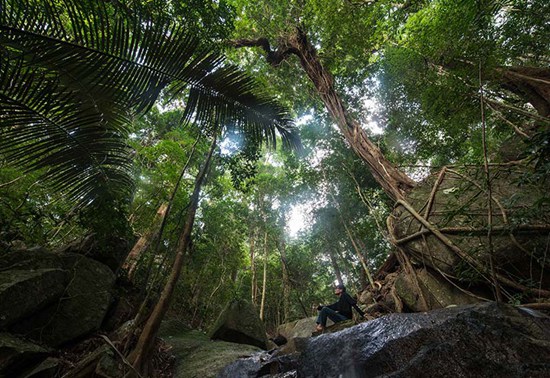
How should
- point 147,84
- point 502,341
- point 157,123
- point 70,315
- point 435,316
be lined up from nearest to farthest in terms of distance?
point 502,341, point 147,84, point 435,316, point 70,315, point 157,123

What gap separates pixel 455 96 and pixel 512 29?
1.09m

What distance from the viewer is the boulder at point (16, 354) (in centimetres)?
300

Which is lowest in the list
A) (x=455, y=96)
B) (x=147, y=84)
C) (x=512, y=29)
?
(x=147, y=84)

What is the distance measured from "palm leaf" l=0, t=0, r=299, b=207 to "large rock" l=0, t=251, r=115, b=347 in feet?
8.23

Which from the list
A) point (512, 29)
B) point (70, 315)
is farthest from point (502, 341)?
point (70, 315)

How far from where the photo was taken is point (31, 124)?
212 centimetres

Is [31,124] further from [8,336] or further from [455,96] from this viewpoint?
[455,96]

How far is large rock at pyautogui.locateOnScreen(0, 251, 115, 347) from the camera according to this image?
3.85m

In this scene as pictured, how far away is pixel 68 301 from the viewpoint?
4266 mm

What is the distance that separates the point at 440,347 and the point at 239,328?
5.99 m

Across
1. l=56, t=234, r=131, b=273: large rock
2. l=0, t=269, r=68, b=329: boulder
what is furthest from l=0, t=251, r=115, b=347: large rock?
l=56, t=234, r=131, b=273: large rock

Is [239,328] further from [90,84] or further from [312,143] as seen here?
[312,143]

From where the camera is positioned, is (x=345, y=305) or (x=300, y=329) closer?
(x=345, y=305)

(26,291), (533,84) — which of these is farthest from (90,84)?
(533,84)
